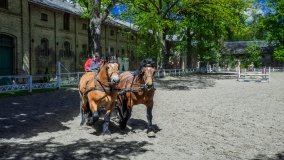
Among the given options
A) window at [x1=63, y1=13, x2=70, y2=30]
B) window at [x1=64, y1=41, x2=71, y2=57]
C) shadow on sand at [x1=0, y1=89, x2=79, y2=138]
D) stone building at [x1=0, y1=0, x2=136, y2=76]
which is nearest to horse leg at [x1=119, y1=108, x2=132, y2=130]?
shadow on sand at [x1=0, y1=89, x2=79, y2=138]

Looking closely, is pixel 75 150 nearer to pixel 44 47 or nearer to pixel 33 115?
pixel 33 115

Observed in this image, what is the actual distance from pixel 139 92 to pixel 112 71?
1090mm

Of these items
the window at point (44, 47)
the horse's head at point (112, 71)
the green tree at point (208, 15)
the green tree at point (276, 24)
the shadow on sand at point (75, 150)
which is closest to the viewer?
the shadow on sand at point (75, 150)

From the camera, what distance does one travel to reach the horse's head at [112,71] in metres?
8.07

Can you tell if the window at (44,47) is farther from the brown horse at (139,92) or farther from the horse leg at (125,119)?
the horse leg at (125,119)

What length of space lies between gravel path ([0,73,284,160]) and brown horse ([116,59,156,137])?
0.52 metres

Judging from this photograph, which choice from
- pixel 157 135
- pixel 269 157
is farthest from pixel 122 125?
pixel 269 157

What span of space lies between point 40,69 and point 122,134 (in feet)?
71.2

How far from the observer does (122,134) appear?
898 centimetres

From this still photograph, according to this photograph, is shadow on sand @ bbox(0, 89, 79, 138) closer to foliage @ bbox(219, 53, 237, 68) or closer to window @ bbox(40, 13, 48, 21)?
window @ bbox(40, 13, 48, 21)

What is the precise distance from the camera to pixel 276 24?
210 ft

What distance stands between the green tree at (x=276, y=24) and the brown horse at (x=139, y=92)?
5660 centimetres

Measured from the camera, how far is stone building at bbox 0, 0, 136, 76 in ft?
78.0

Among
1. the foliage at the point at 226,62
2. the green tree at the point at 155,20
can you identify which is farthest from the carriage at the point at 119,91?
the foliage at the point at 226,62
